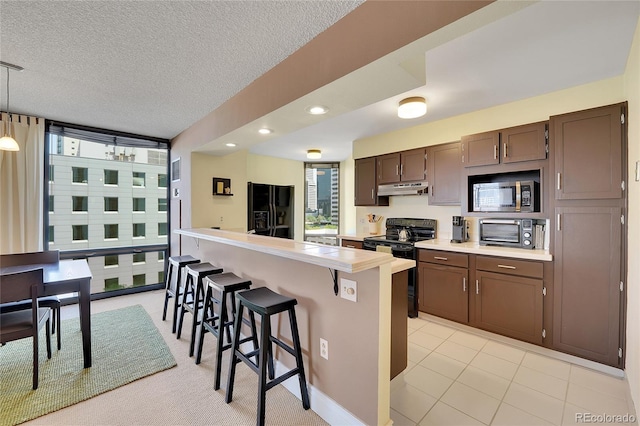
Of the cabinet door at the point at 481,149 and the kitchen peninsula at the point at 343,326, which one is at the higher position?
the cabinet door at the point at 481,149

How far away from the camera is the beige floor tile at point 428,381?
6.76 feet

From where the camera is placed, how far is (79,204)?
3854mm

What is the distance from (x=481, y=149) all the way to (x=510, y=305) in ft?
5.60

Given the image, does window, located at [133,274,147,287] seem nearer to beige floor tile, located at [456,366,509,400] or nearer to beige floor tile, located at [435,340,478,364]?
beige floor tile, located at [435,340,478,364]

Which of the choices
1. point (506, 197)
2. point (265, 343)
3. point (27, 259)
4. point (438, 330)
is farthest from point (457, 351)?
point (27, 259)

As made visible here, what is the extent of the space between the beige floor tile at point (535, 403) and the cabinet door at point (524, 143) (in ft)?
6.92

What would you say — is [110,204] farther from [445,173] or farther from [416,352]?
[445,173]

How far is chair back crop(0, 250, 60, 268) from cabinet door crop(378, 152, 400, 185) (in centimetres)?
409

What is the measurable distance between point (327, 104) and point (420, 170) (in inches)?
84.4

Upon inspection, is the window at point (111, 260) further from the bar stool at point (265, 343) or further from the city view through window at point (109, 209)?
the bar stool at point (265, 343)

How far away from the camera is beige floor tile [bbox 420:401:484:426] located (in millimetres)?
1740

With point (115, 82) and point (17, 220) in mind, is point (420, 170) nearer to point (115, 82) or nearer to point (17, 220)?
point (115, 82)

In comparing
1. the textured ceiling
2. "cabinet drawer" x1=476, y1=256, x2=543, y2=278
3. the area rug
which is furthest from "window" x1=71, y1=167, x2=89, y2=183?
"cabinet drawer" x1=476, y1=256, x2=543, y2=278

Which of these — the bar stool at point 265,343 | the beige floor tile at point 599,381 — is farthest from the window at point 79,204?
the beige floor tile at point 599,381
